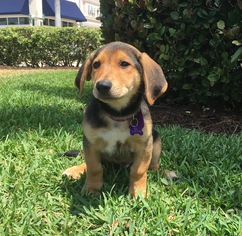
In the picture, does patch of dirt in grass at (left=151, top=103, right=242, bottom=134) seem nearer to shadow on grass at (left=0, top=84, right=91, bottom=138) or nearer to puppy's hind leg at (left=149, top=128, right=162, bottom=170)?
shadow on grass at (left=0, top=84, right=91, bottom=138)

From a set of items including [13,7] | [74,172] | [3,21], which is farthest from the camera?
[3,21]

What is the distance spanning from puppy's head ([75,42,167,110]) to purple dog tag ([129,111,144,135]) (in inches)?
5.5

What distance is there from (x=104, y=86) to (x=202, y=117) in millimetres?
2984

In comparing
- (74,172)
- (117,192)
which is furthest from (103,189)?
(74,172)

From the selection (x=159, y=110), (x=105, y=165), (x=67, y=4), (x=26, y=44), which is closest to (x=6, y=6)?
(x=67, y=4)

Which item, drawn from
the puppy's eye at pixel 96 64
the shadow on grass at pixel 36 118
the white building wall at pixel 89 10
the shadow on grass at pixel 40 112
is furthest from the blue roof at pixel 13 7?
the puppy's eye at pixel 96 64

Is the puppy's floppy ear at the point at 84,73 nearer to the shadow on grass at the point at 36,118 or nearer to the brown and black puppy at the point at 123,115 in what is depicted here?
the brown and black puppy at the point at 123,115

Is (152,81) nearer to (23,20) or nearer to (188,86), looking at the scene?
(188,86)

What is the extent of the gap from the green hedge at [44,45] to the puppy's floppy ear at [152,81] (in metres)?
13.0

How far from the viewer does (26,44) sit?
14.9 metres

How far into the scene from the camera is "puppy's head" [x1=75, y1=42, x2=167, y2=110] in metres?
2.38

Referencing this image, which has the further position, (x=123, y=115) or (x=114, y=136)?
(x=123, y=115)

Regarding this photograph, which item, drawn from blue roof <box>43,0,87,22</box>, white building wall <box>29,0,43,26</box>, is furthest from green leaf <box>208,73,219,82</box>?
blue roof <box>43,0,87,22</box>

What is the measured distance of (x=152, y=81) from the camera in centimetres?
254
